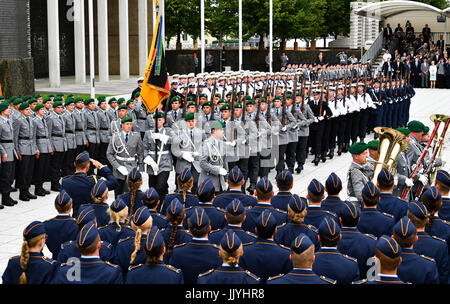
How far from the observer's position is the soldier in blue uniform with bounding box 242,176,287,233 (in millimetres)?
6785

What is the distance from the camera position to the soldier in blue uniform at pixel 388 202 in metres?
7.16

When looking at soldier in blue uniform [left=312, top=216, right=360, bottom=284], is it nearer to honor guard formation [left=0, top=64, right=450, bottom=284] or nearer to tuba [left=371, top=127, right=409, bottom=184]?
honor guard formation [left=0, top=64, right=450, bottom=284]

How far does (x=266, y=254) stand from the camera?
218 inches

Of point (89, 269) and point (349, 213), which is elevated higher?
point (349, 213)

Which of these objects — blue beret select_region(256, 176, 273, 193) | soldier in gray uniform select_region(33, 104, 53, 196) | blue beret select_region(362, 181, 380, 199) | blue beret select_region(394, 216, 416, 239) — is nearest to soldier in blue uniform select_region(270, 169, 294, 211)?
blue beret select_region(256, 176, 273, 193)

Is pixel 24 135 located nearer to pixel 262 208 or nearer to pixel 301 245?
pixel 262 208

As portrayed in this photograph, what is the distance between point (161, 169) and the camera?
35.8ft

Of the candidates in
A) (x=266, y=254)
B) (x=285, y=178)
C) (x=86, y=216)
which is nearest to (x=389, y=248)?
(x=266, y=254)

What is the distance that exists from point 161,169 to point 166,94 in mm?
1250

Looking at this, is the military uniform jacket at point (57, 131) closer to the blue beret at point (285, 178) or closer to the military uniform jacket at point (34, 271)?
the blue beret at point (285, 178)

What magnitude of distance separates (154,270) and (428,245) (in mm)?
2440

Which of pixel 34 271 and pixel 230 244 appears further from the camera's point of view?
pixel 34 271

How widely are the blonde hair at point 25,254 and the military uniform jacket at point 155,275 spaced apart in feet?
2.69
